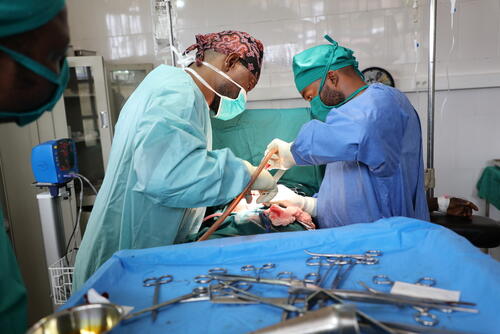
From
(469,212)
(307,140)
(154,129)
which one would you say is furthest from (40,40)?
(469,212)

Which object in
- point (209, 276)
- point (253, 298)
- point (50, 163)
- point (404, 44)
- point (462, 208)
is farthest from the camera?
point (404, 44)

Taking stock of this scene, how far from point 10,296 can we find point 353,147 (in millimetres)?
1228

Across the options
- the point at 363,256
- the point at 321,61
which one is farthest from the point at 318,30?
the point at 363,256

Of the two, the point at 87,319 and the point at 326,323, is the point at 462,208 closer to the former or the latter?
the point at 326,323

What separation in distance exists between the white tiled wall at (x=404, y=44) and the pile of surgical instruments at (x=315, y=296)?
2443mm

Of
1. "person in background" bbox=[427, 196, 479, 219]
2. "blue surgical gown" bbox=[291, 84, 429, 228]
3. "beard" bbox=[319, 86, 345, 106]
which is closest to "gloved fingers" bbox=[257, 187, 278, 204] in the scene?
"blue surgical gown" bbox=[291, 84, 429, 228]

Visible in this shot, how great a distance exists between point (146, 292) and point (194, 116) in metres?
0.69

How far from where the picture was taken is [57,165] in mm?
1665

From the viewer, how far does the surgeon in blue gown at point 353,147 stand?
1.54 meters

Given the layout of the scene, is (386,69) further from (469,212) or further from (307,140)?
(307,140)

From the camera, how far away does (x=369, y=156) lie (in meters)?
1.54

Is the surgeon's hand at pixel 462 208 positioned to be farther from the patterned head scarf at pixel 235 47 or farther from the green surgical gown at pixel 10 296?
the green surgical gown at pixel 10 296

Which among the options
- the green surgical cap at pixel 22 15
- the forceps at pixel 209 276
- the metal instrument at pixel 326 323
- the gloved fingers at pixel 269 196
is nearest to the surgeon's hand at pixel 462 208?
the gloved fingers at pixel 269 196

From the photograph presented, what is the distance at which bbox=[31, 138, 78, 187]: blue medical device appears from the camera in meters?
1.65
